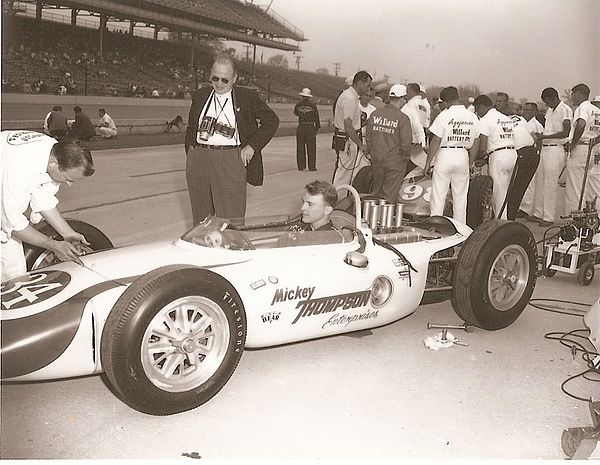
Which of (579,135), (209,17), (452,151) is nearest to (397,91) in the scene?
(452,151)

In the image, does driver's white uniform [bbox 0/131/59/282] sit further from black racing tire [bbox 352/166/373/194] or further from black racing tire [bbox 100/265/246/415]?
black racing tire [bbox 352/166/373/194]

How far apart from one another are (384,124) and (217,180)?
2849 mm

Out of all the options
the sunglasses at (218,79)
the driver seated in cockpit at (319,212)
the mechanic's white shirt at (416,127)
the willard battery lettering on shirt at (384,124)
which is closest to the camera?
the driver seated in cockpit at (319,212)

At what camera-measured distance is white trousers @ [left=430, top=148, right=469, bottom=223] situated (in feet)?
23.2

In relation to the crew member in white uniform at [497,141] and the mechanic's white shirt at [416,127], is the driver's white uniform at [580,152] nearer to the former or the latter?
the crew member in white uniform at [497,141]

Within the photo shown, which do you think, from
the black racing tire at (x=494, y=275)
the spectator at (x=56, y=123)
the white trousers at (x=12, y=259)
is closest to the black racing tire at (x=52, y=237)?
the white trousers at (x=12, y=259)

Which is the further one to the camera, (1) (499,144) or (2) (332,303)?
(1) (499,144)

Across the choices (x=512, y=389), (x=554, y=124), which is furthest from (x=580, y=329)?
(x=554, y=124)

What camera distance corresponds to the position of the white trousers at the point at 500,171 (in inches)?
305

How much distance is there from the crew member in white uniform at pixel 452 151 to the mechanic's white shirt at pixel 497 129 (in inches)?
17.9

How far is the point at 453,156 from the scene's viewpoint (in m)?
7.07

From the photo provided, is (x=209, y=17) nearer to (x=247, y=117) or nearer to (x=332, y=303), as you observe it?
(x=247, y=117)

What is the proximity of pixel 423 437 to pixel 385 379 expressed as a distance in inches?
25.2

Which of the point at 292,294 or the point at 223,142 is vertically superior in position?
the point at 223,142
